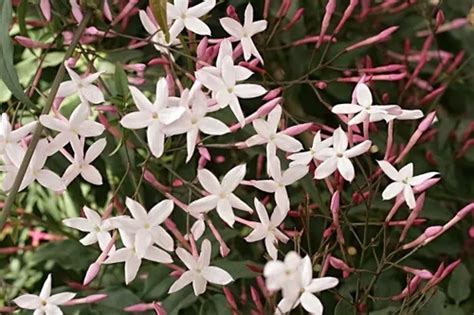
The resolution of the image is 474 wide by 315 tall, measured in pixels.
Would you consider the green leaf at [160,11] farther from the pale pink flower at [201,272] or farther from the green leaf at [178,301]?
the green leaf at [178,301]

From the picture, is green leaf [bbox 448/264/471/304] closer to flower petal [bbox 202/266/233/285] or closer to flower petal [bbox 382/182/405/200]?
flower petal [bbox 382/182/405/200]

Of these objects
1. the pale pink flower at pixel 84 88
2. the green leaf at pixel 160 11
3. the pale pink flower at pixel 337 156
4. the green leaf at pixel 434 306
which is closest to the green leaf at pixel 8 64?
the pale pink flower at pixel 84 88

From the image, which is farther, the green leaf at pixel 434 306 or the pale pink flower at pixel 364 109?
the green leaf at pixel 434 306

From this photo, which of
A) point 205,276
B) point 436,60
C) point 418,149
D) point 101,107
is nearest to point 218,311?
point 205,276

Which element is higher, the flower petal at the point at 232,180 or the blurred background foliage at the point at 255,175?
the flower petal at the point at 232,180

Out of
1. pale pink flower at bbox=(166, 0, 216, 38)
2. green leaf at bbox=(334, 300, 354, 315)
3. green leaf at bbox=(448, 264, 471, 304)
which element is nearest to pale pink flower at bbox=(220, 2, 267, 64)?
pale pink flower at bbox=(166, 0, 216, 38)

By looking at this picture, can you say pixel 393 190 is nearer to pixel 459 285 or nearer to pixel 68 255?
pixel 459 285
